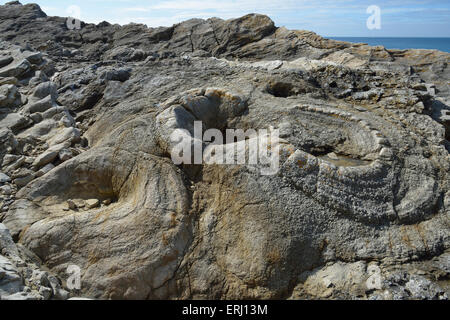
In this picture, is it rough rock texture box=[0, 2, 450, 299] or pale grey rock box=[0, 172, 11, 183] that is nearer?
rough rock texture box=[0, 2, 450, 299]

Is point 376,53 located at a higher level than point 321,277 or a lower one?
higher

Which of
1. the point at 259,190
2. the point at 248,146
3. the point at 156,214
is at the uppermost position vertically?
the point at 248,146

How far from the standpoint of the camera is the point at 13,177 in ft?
25.6

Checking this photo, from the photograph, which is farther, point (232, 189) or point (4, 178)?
point (4, 178)

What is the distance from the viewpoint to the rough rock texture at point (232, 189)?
610 centimetres

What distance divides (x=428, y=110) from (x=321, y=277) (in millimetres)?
5746

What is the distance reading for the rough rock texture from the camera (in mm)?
6102

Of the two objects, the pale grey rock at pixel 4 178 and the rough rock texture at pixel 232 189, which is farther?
the pale grey rock at pixel 4 178

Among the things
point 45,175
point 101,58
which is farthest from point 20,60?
point 45,175

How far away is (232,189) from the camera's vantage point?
682 centimetres

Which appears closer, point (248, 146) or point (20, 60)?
point (248, 146)
